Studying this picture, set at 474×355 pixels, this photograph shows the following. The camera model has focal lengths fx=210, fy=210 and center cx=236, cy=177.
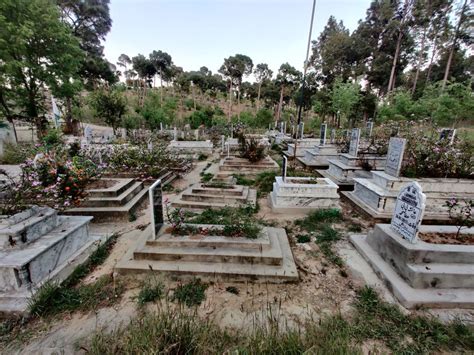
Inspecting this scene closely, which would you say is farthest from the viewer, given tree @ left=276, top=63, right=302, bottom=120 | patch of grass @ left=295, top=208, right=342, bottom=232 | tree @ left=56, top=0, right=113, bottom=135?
tree @ left=276, top=63, right=302, bottom=120

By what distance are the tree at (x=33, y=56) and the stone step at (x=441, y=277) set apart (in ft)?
59.2

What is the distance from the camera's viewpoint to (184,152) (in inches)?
514

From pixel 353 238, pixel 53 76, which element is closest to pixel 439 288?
pixel 353 238

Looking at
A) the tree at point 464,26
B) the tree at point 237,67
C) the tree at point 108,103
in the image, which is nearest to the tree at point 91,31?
the tree at point 108,103

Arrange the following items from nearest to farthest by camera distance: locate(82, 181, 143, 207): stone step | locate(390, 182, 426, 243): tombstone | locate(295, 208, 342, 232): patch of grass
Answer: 1. locate(390, 182, 426, 243): tombstone
2. locate(295, 208, 342, 232): patch of grass
3. locate(82, 181, 143, 207): stone step

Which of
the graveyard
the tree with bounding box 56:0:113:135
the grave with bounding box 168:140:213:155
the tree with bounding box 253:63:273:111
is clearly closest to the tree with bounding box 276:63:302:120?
the tree with bounding box 253:63:273:111

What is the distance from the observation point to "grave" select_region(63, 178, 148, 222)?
480 cm

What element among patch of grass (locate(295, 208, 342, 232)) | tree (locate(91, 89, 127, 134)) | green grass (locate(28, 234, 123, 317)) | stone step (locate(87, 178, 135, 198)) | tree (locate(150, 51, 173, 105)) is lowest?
green grass (locate(28, 234, 123, 317))

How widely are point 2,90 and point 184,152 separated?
1121cm

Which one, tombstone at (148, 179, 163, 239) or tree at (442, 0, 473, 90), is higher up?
tree at (442, 0, 473, 90)

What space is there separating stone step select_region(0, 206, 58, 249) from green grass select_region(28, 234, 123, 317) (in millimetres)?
720

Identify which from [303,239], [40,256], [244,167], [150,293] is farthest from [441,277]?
[244,167]

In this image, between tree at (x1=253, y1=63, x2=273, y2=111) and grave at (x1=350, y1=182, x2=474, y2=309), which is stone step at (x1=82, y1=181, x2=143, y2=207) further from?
tree at (x1=253, y1=63, x2=273, y2=111)

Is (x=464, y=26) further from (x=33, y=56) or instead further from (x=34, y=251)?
(x=33, y=56)
